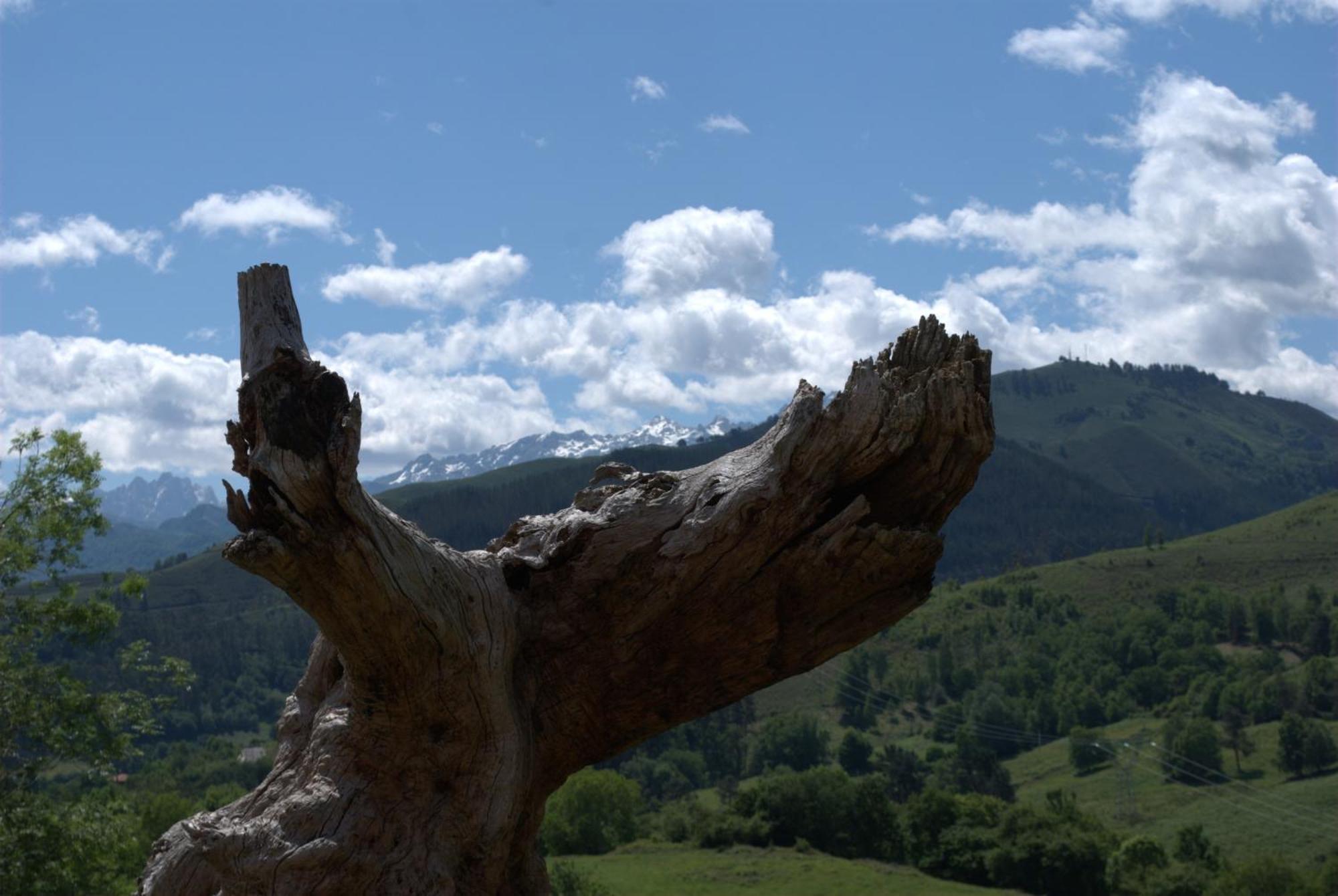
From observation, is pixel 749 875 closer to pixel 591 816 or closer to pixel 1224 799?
pixel 591 816

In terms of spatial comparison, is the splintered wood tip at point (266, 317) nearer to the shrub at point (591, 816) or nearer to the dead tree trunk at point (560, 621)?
the dead tree trunk at point (560, 621)

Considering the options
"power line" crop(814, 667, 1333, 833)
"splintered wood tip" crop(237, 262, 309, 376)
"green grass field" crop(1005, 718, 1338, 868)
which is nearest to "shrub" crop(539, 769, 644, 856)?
"green grass field" crop(1005, 718, 1338, 868)

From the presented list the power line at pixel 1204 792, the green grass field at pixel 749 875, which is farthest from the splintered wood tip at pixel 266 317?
the power line at pixel 1204 792

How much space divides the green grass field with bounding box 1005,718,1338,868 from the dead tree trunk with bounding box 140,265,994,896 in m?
97.6

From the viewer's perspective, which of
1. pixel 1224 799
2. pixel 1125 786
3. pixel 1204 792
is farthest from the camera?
pixel 1125 786

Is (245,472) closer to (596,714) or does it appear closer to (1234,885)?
(596,714)

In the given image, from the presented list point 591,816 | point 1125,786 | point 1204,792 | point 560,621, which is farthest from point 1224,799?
point 560,621

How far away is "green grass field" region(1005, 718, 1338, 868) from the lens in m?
117

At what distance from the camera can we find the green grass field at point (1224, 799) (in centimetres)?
11712

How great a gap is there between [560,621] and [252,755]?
19437 centimetres

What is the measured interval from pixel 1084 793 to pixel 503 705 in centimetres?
15140

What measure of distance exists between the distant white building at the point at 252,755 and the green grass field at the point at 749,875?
315 feet

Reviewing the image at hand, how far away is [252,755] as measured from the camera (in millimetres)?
187375

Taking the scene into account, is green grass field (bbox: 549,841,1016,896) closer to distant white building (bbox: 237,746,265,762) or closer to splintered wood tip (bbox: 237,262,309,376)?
splintered wood tip (bbox: 237,262,309,376)
